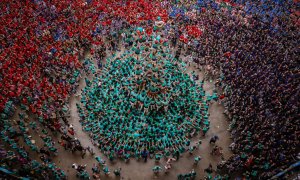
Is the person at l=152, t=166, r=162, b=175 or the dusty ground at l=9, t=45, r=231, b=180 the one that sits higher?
the dusty ground at l=9, t=45, r=231, b=180

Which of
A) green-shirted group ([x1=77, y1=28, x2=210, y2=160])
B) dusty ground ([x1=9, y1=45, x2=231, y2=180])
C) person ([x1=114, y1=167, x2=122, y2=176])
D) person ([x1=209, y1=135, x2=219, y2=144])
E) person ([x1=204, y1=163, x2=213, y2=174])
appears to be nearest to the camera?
person ([x1=114, y1=167, x2=122, y2=176])

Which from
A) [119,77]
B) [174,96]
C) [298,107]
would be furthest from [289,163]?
[119,77]

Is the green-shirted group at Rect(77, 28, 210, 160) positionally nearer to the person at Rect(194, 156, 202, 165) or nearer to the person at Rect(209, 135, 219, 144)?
the person at Rect(209, 135, 219, 144)

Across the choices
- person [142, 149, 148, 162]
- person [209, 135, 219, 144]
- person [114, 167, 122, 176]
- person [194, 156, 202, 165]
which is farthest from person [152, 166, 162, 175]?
person [209, 135, 219, 144]

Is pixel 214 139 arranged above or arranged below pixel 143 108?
below

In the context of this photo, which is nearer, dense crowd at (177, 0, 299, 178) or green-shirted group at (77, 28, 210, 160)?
dense crowd at (177, 0, 299, 178)

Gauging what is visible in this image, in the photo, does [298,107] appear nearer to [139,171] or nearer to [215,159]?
[215,159]

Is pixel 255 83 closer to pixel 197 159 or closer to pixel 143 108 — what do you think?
pixel 197 159

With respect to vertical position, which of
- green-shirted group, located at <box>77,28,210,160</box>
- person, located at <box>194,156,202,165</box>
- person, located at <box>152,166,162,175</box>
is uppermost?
green-shirted group, located at <box>77,28,210,160</box>

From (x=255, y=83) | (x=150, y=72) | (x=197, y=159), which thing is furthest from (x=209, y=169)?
(x=255, y=83)

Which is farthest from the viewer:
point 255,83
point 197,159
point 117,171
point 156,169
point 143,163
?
point 255,83
